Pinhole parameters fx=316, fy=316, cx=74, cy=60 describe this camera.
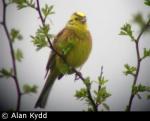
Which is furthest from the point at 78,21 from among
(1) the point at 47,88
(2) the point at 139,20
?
(2) the point at 139,20

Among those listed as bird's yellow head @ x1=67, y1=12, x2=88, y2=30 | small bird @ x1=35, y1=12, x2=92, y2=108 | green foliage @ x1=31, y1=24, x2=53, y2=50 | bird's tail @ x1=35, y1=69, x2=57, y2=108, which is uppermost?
green foliage @ x1=31, y1=24, x2=53, y2=50

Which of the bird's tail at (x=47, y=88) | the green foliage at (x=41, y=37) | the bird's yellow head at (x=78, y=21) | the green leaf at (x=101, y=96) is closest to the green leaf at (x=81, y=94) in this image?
the green leaf at (x=101, y=96)

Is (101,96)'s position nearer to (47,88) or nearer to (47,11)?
(47,11)

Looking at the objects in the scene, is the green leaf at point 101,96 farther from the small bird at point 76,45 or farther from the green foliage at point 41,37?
the small bird at point 76,45

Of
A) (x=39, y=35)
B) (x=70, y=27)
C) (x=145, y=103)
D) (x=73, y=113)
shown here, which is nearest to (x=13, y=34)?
(x=39, y=35)

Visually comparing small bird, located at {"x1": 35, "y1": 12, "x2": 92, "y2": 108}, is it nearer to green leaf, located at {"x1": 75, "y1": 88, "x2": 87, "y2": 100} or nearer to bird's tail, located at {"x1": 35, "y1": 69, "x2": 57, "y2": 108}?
bird's tail, located at {"x1": 35, "y1": 69, "x2": 57, "y2": 108}

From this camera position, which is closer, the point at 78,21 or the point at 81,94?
the point at 81,94

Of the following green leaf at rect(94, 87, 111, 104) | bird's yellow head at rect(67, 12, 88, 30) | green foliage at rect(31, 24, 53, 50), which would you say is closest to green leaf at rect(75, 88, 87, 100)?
green leaf at rect(94, 87, 111, 104)

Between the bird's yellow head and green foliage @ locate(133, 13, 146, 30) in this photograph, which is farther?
the bird's yellow head

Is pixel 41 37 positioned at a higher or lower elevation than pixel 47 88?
higher

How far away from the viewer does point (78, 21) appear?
1.23m

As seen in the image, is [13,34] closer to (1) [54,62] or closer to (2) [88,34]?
(1) [54,62]

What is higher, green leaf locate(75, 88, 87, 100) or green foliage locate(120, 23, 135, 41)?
green foliage locate(120, 23, 135, 41)

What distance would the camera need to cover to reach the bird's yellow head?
1238 millimetres
